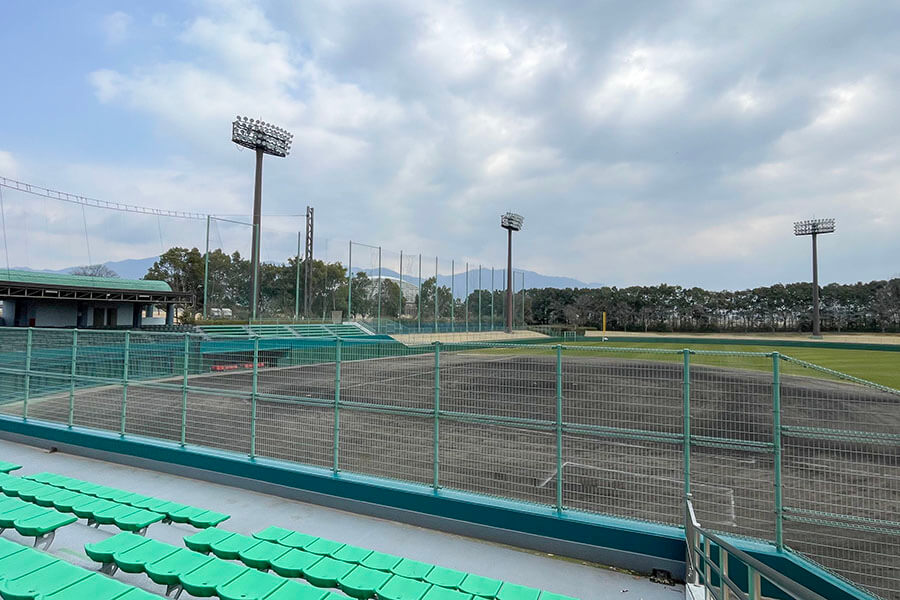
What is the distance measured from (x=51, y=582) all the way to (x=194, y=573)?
0.94 metres

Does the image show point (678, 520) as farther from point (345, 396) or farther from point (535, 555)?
point (345, 396)

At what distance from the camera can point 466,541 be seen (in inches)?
217

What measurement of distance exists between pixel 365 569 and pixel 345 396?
11162 millimetres

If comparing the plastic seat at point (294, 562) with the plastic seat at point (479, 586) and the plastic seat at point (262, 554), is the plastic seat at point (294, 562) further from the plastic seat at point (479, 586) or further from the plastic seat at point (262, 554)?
the plastic seat at point (479, 586)

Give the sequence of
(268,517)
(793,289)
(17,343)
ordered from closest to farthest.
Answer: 1. (268,517)
2. (17,343)
3. (793,289)

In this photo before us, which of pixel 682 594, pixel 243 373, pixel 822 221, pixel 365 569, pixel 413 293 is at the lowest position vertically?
pixel 682 594

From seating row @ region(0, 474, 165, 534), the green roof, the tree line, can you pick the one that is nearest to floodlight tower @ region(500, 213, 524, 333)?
the tree line

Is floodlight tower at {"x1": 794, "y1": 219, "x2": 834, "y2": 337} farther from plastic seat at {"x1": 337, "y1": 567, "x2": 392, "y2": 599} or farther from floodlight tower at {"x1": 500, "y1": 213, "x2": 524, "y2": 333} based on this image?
plastic seat at {"x1": 337, "y1": 567, "x2": 392, "y2": 599}

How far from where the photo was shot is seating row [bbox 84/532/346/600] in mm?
3455

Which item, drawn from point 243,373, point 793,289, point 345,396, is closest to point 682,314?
point 793,289

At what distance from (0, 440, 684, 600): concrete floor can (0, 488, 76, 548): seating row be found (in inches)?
17.0

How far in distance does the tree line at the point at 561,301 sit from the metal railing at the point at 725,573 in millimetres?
35859

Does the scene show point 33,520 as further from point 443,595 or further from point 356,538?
point 443,595

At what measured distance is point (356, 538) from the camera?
5504mm
